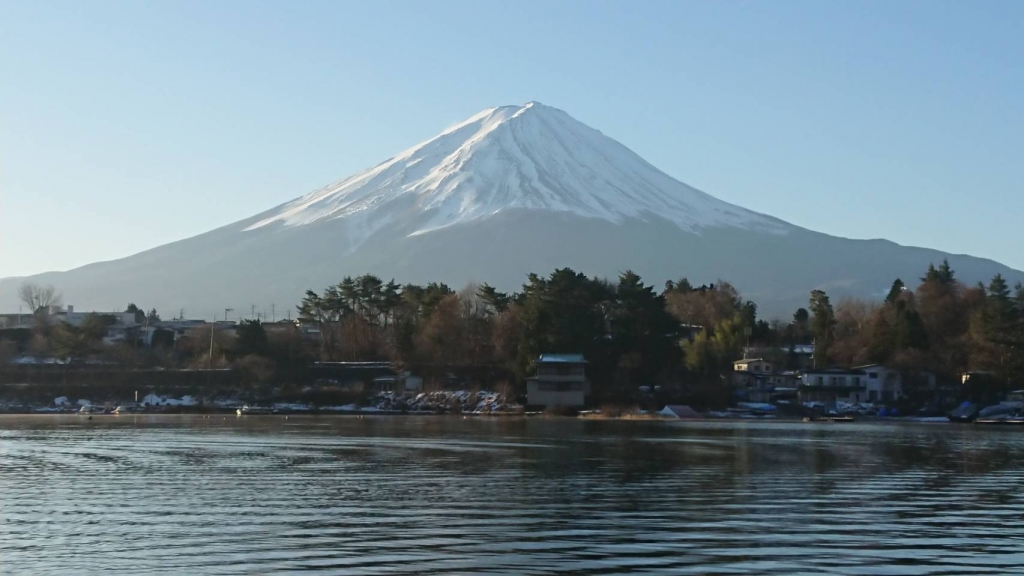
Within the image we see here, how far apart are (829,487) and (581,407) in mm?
39487

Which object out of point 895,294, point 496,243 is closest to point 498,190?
point 496,243

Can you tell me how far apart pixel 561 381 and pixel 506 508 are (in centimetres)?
4225

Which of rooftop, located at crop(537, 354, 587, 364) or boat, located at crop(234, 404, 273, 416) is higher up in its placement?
rooftop, located at crop(537, 354, 587, 364)

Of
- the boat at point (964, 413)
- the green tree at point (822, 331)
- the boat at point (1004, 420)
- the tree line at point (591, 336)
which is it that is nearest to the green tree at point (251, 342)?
the tree line at point (591, 336)

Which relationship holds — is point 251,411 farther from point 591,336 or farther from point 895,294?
point 895,294

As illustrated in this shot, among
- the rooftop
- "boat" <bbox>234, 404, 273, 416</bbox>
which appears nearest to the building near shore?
the rooftop

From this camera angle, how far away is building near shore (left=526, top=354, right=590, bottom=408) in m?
59.1

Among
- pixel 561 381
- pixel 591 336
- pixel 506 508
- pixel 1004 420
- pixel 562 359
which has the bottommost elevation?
pixel 1004 420

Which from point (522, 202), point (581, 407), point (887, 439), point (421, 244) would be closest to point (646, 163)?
point (522, 202)

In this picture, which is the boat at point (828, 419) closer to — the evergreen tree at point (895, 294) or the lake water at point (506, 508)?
the evergreen tree at point (895, 294)

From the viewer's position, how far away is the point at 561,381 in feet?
195

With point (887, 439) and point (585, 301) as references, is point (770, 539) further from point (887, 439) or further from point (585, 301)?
point (585, 301)

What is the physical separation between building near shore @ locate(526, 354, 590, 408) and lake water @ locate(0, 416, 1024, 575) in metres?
25.9

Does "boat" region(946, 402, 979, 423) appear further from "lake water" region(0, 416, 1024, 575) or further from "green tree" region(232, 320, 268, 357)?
"green tree" region(232, 320, 268, 357)
